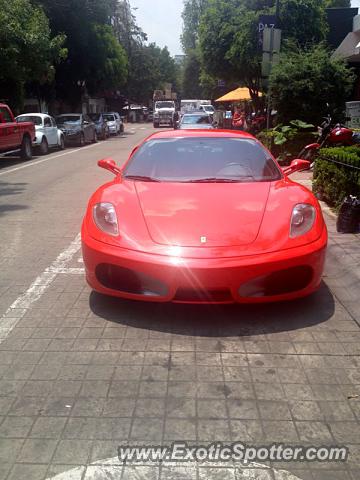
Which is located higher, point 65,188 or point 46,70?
point 46,70

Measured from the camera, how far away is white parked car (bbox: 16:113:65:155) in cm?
2016

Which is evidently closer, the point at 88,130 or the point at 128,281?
the point at 128,281

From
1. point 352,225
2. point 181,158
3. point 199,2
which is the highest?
point 199,2

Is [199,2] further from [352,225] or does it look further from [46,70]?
[352,225]

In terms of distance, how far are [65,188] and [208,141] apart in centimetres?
632

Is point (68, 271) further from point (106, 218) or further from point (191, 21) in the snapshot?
point (191, 21)

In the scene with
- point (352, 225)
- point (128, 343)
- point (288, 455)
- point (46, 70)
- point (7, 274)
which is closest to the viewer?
point (288, 455)

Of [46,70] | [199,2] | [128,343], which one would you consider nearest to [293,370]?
[128,343]

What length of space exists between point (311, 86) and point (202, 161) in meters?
10.2

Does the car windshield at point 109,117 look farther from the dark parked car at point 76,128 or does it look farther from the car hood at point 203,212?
the car hood at point 203,212

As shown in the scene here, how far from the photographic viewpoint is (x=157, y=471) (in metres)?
2.35

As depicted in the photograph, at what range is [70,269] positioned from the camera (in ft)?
17.5

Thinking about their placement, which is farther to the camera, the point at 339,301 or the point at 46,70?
the point at 46,70

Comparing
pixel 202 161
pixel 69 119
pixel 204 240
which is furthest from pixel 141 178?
pixel 69 119
